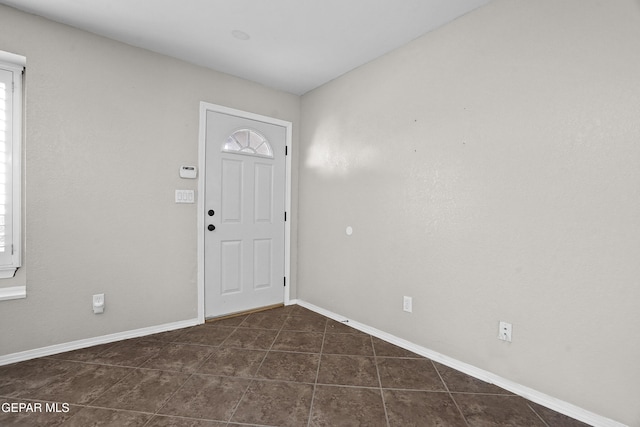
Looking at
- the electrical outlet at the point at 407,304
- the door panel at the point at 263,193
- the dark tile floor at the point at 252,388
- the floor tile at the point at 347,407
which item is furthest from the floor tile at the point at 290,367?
the door panel at the point at 263,193

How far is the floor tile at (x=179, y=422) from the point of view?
1474 millimetres

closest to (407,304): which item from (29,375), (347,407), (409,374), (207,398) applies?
(409,374)

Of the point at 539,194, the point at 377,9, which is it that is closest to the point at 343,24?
the point at 377,9

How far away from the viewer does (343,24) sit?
215 cm

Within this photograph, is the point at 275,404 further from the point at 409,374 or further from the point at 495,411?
the point at 495,411

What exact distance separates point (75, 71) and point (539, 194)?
343 centimetres

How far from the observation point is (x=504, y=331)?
5.96 feet

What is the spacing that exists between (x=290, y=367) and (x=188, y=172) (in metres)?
1.96

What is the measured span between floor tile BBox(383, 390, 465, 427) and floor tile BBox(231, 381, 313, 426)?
1.59 ft

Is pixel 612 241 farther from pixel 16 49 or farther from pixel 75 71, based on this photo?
pixel 16 49

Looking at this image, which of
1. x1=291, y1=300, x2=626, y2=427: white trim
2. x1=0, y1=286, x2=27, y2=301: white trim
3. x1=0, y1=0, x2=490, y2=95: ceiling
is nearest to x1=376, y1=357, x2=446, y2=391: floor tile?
x1=291, y1=300, x2=626, y2=427: white trim

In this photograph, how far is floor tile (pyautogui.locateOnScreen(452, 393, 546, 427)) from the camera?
1498 millimetres

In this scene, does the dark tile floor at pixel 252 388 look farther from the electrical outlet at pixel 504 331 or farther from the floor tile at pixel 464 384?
the electrical outlet at pixel 504 331

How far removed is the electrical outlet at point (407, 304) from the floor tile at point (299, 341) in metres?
0.79
